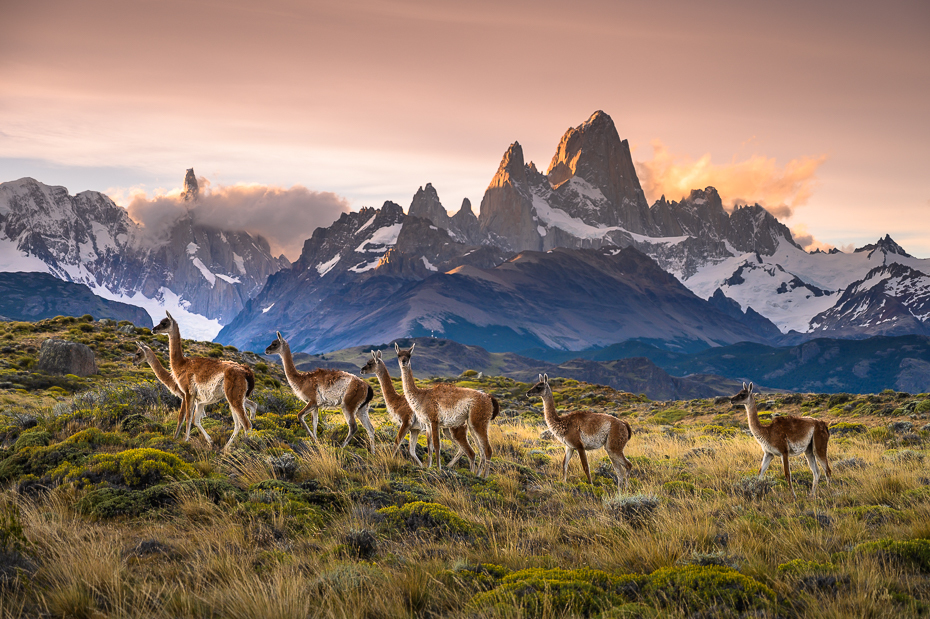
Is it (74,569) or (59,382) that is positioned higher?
(74,569)

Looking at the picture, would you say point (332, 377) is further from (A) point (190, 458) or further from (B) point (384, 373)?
(A) point (190, 458)

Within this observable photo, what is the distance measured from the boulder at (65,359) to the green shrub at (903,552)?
41.5m

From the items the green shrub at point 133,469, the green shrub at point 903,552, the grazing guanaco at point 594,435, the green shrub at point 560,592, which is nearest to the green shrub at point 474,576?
the green shrub at point 560,592

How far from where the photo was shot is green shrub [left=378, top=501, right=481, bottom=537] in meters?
9.10

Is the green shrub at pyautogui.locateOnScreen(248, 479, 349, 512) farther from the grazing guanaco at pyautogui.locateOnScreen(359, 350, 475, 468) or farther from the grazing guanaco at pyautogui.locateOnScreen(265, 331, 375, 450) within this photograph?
the grazing guanaco at pyautogui.locateOnScreen(265, 331, 375, 450)

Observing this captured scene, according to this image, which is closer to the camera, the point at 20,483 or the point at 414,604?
the point at 414,604

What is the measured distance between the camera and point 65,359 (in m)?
36.6

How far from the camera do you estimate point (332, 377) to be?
50.0 feet

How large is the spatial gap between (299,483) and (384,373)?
515 cm

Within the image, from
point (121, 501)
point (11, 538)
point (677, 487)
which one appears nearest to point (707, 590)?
point (677, 487)

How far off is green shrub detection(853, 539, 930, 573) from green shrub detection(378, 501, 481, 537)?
5400 millimetres

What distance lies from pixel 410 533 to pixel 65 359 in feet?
121

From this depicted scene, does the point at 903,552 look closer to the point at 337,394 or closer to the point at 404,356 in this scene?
the point at 404,356

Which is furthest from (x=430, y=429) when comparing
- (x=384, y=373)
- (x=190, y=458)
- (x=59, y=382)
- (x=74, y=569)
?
(x=59, y=382)
